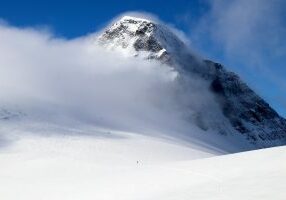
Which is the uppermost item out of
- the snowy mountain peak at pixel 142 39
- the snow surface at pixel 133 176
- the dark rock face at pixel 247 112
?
the snowy mountain peak at pixel 142 39

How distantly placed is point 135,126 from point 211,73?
306ft

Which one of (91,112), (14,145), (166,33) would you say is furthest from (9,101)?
(166,33)

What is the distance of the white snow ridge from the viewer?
882 inches

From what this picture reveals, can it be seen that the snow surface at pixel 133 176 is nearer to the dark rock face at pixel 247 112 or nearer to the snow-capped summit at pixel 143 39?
the dark rock face at pixel 247 112

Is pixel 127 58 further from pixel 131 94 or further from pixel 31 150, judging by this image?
pixel 31 150

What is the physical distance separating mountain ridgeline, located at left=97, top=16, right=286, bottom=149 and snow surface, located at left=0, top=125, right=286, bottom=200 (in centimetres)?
11217

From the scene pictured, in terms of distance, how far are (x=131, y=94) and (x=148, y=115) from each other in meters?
21.4

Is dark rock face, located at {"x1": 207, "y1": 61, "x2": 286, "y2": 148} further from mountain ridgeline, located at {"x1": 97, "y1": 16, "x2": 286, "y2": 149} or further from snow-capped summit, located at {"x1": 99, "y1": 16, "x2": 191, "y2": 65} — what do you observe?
snow-capped summit, located at {"x1": 99, "y1": 16, "x2": 191, "y2": 65}

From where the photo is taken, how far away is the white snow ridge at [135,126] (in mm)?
22391

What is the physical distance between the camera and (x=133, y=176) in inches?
1006

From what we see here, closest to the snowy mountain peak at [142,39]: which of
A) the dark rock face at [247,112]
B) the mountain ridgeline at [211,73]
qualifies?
the mountain ridgeline at [211,73]

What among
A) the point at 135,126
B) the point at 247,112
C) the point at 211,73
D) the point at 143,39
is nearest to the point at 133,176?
the point at 135,126

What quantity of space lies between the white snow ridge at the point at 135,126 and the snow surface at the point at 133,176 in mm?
75

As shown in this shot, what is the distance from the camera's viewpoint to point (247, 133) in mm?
154875
